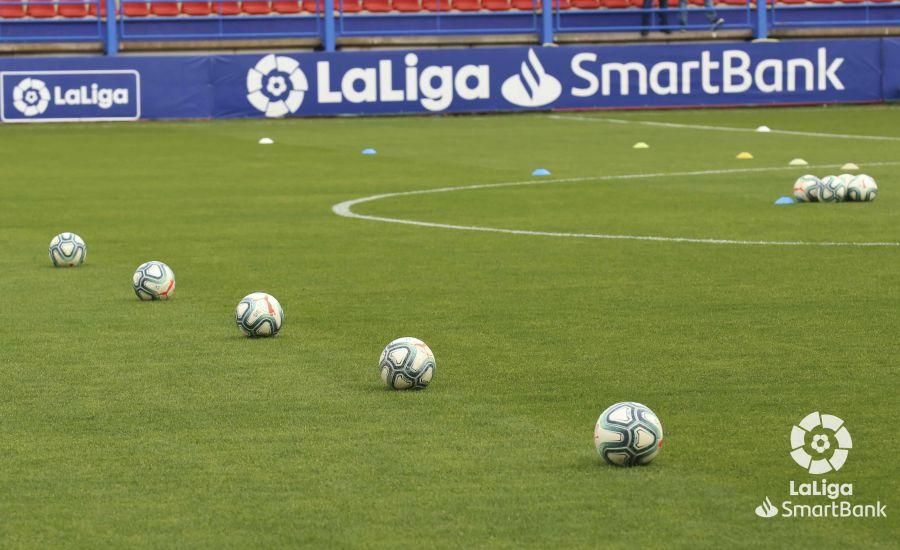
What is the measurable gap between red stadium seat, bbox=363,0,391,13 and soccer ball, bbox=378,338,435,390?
32.5m

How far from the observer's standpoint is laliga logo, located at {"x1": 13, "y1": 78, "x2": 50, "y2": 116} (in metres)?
33.1

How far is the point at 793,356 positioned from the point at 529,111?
2783 cm

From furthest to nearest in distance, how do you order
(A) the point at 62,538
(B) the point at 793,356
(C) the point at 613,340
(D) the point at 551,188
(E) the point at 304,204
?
(D) the point at 551,188, (E) the point at 304,204, (C) the point at 613,340, (B) the point at 793,356, (A) the point at 62,538

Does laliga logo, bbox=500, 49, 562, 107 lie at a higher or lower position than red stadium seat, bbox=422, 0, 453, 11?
lower

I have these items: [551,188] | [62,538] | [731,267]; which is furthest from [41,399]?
[551,188]

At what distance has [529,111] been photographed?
35.5 m

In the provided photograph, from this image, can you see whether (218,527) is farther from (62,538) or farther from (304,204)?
(304,204)

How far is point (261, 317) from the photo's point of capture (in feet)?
28.9

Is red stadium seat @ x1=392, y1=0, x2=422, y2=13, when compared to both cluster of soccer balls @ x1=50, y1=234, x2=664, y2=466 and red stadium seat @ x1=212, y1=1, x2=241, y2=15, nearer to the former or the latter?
red stadium seat @ x1=212, y1=1, x2=241, y2=15

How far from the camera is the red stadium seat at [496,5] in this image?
39625 mm

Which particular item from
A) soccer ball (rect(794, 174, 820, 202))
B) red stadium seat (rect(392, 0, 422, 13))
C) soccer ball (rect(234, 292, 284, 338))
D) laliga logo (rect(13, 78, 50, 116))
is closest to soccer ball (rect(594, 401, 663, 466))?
soccer ball (rect(234, 292, 284, 338))

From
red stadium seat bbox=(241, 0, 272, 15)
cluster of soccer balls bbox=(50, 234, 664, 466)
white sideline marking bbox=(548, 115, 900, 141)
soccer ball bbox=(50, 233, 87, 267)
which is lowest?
cluster of soccer balls bbox=(50, 234, 664, 466)

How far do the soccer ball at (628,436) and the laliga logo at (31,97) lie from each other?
28.9m

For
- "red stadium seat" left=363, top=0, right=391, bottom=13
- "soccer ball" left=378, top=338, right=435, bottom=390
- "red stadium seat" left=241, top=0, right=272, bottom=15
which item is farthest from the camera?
"red stadium seat" left=363, top=0, right=391, bottom=13
